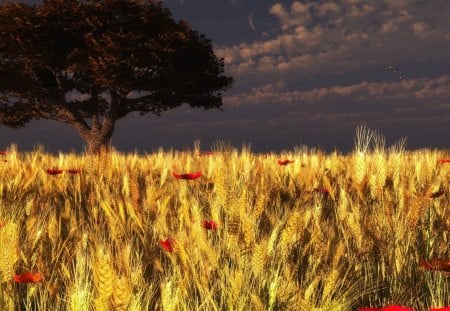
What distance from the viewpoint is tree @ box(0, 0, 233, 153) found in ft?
60.3

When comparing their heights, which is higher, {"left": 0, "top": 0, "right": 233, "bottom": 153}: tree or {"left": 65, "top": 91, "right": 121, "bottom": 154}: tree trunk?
{"left": 0, "top": 0, "right": 233, "bottom": 153}: tree

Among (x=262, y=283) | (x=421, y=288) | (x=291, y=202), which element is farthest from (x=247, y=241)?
(x=291, y=202)

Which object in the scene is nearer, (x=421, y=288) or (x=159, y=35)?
(x=421, y=288)

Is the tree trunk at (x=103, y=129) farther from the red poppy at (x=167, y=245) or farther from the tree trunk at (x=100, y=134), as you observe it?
the red poppy at (x=167, y=245)

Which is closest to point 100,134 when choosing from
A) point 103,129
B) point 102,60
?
point 103,129

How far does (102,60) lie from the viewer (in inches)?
701

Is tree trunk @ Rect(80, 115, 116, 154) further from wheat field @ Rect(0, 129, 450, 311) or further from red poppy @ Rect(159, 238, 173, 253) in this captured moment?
red poppy @ Rect(159, 238, 173, 253)

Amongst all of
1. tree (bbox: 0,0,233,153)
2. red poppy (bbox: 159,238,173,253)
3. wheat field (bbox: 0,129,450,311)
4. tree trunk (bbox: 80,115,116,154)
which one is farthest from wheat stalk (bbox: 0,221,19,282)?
tree trunk (bbox: 80,115,116,154)

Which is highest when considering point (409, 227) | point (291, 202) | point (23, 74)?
point (23, 74)

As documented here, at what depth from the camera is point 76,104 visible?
23156 millimetres

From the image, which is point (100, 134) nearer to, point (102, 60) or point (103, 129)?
point (103, 129)

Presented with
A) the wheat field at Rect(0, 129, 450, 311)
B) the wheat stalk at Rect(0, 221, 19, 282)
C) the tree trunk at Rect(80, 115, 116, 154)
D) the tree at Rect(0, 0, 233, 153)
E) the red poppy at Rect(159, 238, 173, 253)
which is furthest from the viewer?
the tree trunk at Rect(80, 115, 116, 154)

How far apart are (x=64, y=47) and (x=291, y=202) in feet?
60.2

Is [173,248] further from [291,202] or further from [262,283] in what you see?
[291,202]
